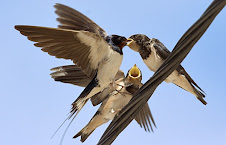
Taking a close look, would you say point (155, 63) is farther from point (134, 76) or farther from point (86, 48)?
point (86, 48)

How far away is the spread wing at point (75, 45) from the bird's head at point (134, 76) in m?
0.48

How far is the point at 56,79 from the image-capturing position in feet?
7.06

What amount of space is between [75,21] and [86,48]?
21 centimetres

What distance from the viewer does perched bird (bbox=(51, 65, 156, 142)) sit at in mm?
2193

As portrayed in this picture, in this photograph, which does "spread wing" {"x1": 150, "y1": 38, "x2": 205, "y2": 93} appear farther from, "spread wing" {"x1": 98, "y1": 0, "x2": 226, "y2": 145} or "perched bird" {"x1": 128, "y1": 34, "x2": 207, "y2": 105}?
"spread wing" {"x1": 98, "y1": 0, "x2": 226, "y2": 145}

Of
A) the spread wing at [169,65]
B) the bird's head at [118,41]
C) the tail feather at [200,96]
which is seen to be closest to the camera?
the spread wing at [169,65]

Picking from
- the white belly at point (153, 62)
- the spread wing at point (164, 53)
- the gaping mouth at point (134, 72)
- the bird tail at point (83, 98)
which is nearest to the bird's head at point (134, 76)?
the gaping mouth at point (134, 72)

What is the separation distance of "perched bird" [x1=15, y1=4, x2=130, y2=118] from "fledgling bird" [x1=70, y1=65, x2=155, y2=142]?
359mm

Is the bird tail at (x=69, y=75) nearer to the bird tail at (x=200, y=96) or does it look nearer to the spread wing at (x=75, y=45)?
the spread wing at (x=75, y=45)

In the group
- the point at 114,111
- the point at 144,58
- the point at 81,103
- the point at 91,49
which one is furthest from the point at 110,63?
the point at 144,58

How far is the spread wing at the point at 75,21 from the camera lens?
2.03m

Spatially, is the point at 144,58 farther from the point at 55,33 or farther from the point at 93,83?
→ the point at 55,33

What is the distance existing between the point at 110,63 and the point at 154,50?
2.67ft

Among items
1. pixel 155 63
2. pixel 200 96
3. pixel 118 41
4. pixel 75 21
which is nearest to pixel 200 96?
pixel 200 96
